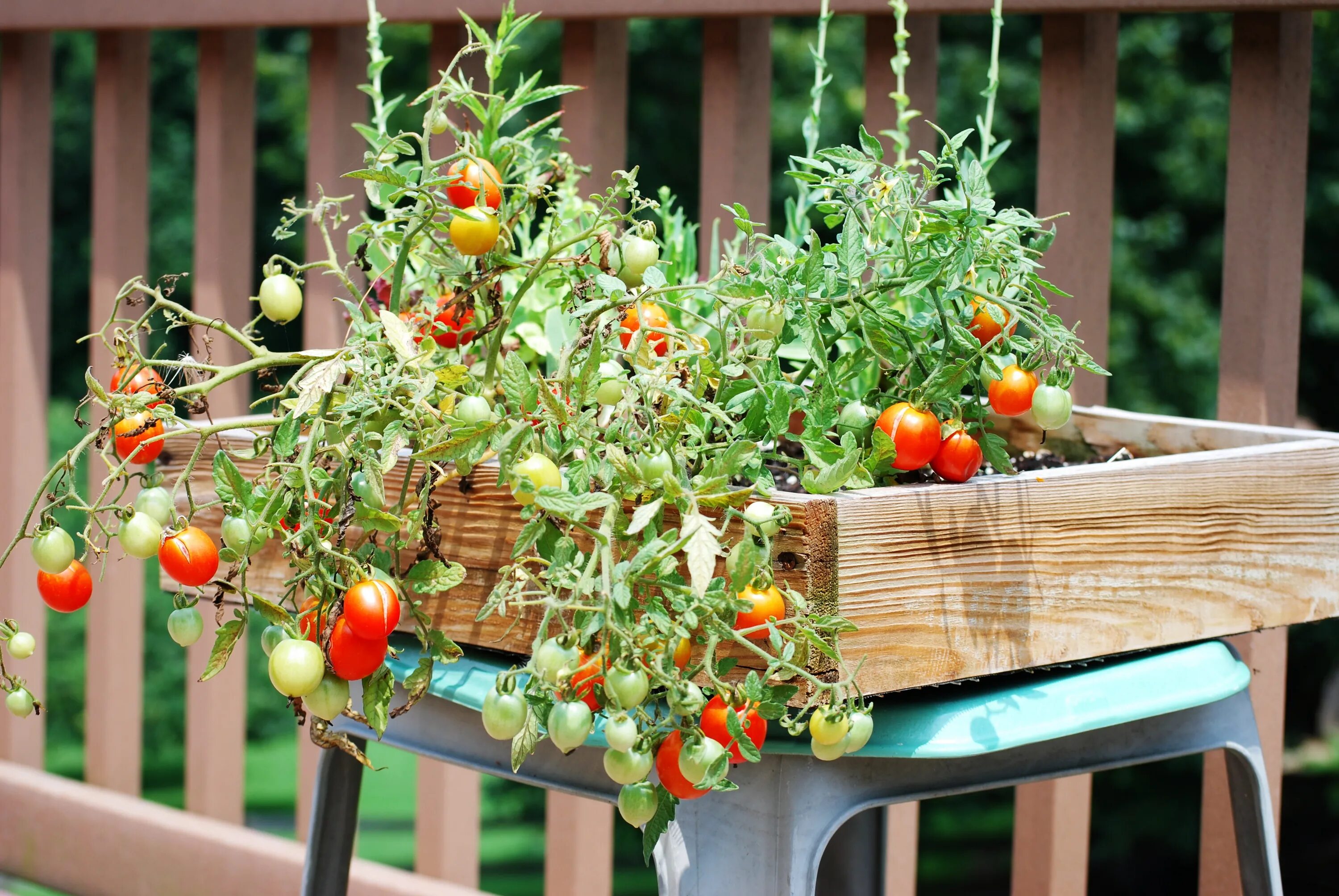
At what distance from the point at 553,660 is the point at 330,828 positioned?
1.85 feet

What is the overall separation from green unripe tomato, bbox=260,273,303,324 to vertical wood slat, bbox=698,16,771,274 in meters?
0.84

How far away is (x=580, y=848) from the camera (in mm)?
1493

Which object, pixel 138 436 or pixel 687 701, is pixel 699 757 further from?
pixel 138 436

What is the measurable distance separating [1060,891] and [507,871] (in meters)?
4.00

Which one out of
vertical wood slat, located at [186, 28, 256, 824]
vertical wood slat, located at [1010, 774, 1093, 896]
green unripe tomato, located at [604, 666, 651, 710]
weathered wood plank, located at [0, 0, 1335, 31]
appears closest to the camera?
green unripe tomato, located at [604, 666, 651, 710]

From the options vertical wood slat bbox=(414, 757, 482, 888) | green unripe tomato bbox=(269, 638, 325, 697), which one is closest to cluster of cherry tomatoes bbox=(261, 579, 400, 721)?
green unripe tomato bbox=(269, 638, 325, 697)

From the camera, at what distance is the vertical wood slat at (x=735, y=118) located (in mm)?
1441

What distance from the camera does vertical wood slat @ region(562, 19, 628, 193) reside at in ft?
4.85

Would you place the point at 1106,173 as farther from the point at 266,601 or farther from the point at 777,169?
the point at 777,169

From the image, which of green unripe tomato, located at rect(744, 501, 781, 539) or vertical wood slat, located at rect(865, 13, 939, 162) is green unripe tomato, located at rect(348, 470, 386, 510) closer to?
green unripe tomato, located at rect(744, 501, 781, 539)

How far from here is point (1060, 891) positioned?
1.32 metres

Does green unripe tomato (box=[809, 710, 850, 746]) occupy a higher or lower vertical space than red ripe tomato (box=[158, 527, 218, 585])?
lower

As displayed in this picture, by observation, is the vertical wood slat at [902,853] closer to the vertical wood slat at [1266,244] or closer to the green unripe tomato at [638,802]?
the vertical wood slat at [1266,244]

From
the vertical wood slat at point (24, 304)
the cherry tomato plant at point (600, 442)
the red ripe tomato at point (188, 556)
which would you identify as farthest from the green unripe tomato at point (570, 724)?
the vertical wood slat at point (24, 304)
